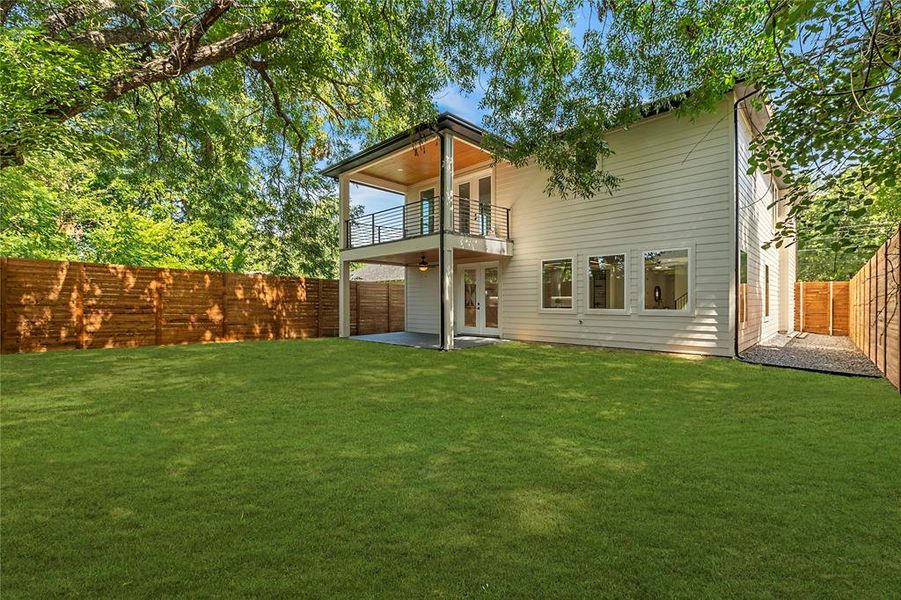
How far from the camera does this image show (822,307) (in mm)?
13359

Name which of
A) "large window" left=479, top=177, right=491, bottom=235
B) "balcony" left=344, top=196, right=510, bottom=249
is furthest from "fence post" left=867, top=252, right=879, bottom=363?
"large window" left=479, top=177, right=491, bottom=235

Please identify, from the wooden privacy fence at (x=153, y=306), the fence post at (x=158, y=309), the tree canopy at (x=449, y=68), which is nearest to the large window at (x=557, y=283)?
the tree canopy at (x=449, y=68)

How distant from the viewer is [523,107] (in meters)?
6.65

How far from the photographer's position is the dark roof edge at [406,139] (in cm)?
862

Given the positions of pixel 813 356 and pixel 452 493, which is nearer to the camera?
pixel 452 493

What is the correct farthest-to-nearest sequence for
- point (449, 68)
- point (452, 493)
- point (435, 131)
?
1. point (435, 131)
2. point (449, 68)
3. point (452, 493)

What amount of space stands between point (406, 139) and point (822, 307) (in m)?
15.2

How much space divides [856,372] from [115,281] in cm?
1509

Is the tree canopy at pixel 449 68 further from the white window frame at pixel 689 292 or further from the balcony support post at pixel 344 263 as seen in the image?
the balcony support post at pixel 344 263

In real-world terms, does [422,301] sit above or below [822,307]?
above

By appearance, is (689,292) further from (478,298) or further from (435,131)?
(435,131)

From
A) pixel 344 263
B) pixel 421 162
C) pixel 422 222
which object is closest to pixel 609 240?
pixel 422 222

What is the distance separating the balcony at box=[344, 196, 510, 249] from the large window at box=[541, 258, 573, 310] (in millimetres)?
1588

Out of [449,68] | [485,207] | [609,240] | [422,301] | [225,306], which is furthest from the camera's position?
[422,301]
